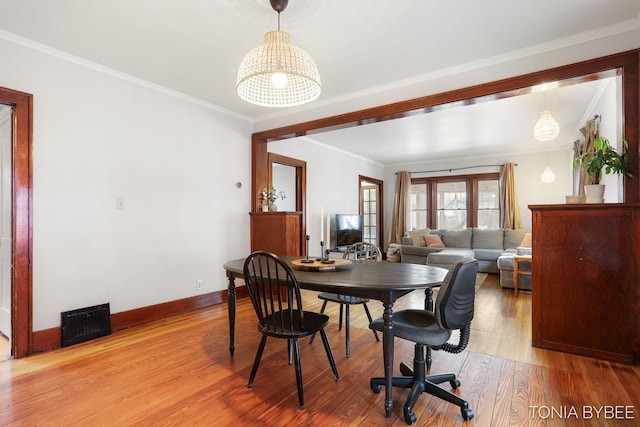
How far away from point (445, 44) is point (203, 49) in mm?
2017

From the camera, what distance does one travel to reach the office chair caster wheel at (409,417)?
1.68 m

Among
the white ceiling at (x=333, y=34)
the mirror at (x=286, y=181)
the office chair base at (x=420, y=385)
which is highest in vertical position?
the white ceiling at (x=333, y=34)

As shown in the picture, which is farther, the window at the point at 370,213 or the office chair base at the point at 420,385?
the window at the point at 370,213

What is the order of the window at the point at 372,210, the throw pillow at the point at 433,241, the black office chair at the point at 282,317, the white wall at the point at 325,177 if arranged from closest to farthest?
1. the black office chair at the point at 282,317
2. the white wall at the point at 325,177
3. the throw pillow at the point at 433,241
4. the window at the point at 372,210

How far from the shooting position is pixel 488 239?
266 inches

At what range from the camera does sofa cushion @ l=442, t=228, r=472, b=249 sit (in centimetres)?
693

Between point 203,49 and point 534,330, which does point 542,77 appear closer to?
point 534,330

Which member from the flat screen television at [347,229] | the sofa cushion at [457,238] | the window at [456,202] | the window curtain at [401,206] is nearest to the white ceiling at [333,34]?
the flat screen television at [347,229]

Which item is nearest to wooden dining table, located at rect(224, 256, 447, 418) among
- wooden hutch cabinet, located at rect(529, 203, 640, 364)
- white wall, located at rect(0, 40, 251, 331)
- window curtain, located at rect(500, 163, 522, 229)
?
wooden hutch cabinet, located at rect(529, 203, 640, 364)

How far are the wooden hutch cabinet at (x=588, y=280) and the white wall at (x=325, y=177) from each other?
3681 mm

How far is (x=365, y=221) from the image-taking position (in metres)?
8.40

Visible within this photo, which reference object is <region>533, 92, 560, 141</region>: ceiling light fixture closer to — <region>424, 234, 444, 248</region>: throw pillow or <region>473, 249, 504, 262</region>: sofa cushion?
<region>473, 249, 504, 262</region>: sofa cushion

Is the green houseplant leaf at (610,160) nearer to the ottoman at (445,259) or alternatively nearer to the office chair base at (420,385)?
the office chair base at (420,385)

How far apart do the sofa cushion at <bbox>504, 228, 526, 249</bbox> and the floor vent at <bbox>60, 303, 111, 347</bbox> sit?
22.6 ft
